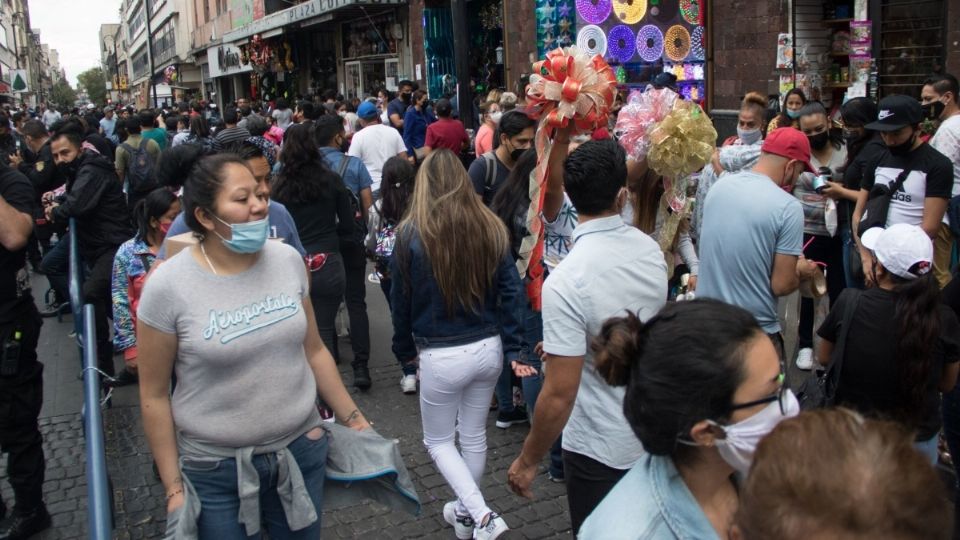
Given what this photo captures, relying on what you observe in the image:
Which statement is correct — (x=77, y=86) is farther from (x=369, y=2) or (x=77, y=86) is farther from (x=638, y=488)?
(x=638, y=488)

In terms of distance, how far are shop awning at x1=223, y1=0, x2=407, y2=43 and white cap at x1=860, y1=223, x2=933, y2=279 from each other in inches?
722

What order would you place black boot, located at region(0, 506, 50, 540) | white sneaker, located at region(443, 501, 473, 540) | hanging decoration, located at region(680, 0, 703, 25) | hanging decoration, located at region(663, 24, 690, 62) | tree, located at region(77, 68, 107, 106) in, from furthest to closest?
tree, located at region(77, 68, 107, 106)
hanging decoration, located at region(663, 24, 690, 62)
hanging decoration, located at region(680, 0, 703, 25)
black boot, located at region(0, 506, 50, 540)
white sneaker, located at region(443, 501, 473, 540)

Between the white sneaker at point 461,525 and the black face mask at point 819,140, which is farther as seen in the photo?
the black face mask at point 819,140

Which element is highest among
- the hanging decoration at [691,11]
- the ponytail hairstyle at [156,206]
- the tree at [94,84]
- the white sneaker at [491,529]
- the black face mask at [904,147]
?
the tree at [94,84]

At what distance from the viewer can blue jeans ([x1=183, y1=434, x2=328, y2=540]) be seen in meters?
2.83

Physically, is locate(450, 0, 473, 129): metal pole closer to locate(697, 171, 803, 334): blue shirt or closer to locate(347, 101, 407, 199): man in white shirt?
locate(347, 101, 407, 199): man in white shirt

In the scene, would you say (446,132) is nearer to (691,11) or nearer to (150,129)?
(150,129)

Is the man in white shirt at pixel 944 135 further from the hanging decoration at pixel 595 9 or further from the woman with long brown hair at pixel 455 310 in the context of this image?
the hanging decoration at pixel 595 9

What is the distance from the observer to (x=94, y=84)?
510 feet

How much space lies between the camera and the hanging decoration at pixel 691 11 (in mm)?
13039

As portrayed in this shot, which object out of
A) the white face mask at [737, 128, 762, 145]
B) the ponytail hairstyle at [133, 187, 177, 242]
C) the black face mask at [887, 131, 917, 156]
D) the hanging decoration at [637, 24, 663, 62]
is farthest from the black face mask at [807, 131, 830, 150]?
the hanging decoration at [637, 24, 663, 62]

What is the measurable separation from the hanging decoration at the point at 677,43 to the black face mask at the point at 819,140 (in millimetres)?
6844

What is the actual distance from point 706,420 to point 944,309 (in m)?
2.21

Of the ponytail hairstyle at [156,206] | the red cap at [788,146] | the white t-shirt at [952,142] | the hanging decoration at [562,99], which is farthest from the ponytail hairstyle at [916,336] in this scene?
the ponytail hairstyle at [156,206]
